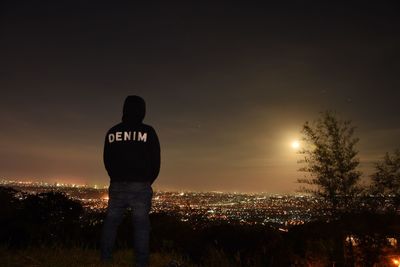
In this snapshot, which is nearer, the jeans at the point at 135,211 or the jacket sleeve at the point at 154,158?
the jeans at the point at 135,211

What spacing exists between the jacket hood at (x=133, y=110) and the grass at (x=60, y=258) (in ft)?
7.77

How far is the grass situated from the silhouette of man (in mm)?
452

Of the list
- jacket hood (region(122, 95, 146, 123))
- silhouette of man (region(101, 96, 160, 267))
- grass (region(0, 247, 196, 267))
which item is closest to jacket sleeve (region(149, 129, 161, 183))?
silhouette of man (region(101, 96, 160, 267))

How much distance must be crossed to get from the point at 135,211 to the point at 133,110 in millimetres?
1649

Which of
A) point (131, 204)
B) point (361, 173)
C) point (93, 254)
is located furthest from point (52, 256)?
point (361, 173)

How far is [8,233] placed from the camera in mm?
8727

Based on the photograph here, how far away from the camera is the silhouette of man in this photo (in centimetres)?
573

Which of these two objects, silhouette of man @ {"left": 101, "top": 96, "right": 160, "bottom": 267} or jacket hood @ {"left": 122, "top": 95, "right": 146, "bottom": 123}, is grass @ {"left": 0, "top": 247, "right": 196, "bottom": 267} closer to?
silhouette of man @ {"left": 101, "top": 96, "right": 160, "bottom": 267}

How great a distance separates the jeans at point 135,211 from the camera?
5711 mm

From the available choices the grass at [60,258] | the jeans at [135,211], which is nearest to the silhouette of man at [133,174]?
the jeans at [135,211]

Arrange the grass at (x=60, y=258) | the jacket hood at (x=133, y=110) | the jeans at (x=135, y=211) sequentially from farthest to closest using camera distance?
the jacket hood at (x=133, y=110) → the grass at (x=60, y=258) → the jeans at (x=135, y=211)

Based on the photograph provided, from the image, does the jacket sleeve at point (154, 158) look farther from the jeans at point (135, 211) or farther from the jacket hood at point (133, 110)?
the jacket hood at point (133, 110)

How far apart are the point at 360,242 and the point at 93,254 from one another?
518cm

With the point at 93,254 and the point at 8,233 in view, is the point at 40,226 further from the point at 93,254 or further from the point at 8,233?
the point at 93,254
